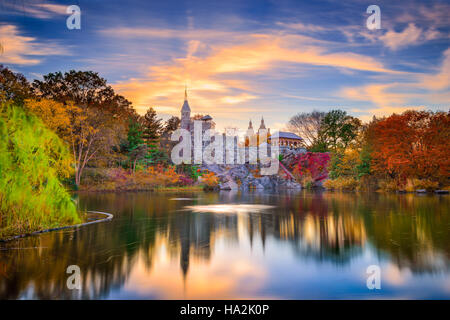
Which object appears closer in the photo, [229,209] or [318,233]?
[318,233]

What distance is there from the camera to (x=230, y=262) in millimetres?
5852

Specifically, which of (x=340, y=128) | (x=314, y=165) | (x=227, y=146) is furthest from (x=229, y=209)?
(x=340, y=128)

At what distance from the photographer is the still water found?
423cm

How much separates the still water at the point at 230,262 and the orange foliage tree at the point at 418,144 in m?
20.9

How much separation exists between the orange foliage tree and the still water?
2088 cm

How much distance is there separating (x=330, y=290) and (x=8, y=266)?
16.5 feet

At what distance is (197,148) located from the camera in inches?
2037

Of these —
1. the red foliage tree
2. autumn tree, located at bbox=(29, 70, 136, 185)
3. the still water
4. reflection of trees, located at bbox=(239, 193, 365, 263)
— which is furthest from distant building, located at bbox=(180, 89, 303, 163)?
the still water

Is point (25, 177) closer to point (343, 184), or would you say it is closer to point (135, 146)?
point (135, 146)

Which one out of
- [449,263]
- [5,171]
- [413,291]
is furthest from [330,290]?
[5,171]

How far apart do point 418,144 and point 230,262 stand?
95.9ft

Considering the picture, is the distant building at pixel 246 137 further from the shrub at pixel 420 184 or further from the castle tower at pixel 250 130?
the shrub at pixel 420 184

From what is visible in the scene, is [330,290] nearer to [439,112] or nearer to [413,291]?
[413,291]

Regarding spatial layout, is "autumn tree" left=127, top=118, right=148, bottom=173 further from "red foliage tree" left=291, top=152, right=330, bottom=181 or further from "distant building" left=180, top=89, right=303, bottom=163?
"red foliage tree" left=291, top=152, right=330, bottom=181
